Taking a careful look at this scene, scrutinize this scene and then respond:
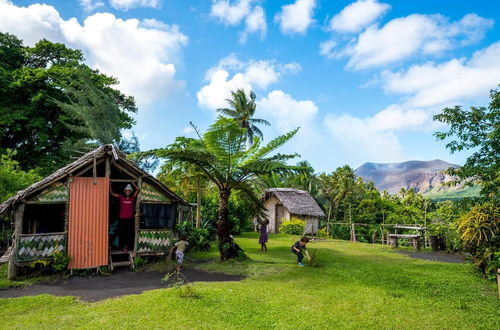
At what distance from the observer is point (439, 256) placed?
552 inches

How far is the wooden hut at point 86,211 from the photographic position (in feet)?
30.8

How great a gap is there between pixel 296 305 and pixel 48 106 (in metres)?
21.9

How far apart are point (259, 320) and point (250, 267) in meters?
4.86

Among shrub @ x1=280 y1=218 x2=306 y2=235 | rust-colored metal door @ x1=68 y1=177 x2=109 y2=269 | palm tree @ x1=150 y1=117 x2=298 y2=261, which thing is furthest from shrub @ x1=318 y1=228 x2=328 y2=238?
rust-colored metal door @ x1=68 y1=177 x2=109 y2=269

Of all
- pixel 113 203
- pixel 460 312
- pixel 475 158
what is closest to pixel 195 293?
pixel 460 312

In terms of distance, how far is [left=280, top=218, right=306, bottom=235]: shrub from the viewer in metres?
24.3

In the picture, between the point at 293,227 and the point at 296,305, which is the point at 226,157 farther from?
the point at 293,227

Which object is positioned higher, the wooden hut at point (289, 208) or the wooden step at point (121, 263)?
the wooden hut at point (289, 208)

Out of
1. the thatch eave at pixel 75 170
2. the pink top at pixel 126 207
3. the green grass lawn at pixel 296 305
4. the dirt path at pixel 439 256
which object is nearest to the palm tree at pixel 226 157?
the thatch eave at pixel 75 170

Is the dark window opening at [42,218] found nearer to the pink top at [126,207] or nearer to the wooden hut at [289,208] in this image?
the pink top at [126,207]

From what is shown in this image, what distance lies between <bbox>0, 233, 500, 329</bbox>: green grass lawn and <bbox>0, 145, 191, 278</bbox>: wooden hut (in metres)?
2.57

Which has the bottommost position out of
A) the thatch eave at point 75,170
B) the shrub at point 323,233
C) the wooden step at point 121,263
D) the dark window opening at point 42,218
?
the shrub at point 323,233

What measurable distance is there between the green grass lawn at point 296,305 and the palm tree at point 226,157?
270cm

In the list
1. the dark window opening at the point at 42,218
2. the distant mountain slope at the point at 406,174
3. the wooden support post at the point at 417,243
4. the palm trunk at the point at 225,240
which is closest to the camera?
the palm trunk at the point at 225,240
